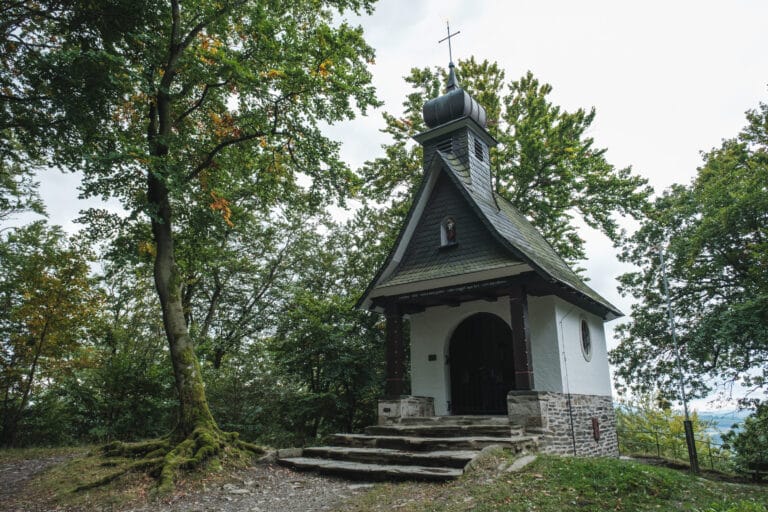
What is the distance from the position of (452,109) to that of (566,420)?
8.86 meters

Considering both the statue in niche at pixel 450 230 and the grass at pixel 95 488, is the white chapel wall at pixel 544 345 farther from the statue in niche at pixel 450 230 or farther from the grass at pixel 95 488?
the grass at pixel 95 488

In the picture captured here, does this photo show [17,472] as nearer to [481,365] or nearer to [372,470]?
[372,470]

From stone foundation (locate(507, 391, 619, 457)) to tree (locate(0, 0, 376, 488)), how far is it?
5260 mm

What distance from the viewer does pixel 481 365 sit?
37.3 ft

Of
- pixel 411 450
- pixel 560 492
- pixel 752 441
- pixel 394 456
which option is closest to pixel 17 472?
pixel 394 456

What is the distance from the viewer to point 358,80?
31.4ft

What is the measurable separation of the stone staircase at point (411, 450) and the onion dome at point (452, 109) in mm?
8510

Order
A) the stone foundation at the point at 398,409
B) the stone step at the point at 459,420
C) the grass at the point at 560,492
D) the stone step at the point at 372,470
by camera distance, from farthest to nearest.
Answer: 1. the stone foundation at the point at 398,409
2. the stone step at the point at 459,420
3. the stone step at the point at 372,470
4. the grass at the point at 560,492

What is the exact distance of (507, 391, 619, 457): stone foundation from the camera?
28.2ft

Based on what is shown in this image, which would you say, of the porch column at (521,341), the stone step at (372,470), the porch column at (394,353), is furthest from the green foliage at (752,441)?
the stone step at (372,470)

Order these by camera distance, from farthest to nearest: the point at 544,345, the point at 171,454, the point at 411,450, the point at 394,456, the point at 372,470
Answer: the point at 544,345 → the point at 411,450 → the point at 394,456 → the point at 171,454 → the point at 372,470

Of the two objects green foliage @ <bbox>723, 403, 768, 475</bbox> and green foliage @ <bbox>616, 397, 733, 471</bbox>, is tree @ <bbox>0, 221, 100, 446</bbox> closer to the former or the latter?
green foliage @ <bbox>723, 403, 768, 475</bbox>

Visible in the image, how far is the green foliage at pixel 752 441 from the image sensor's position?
10742 millimetres

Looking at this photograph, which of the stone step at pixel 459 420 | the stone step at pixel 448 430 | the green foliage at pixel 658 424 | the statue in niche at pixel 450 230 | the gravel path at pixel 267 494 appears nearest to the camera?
the gravel path at pixel 267 494
